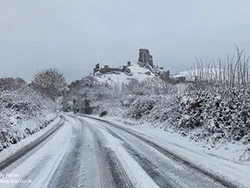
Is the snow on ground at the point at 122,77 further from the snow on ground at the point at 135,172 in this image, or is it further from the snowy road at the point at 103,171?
the snow on ground at the point at 135,172

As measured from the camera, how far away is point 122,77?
274 ft

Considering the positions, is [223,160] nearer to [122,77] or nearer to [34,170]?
[34,170]

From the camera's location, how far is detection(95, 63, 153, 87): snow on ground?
73.3 metres

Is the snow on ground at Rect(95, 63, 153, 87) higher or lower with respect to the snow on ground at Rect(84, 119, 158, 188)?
higher

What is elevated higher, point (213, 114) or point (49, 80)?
point (49, 80)

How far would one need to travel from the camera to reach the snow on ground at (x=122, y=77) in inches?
2886

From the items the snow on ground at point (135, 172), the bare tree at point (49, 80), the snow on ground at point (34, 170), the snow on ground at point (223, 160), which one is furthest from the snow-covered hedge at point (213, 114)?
the bare tree at point (49, 80)

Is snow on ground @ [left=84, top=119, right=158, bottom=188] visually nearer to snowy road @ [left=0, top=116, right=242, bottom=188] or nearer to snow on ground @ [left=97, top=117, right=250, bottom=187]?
snowy road @ [left=0, top=116, right=242, bottom=188]

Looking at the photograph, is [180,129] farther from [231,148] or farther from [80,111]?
[80,111]

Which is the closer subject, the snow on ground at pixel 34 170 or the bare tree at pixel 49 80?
the snow on ground at pixel 34 170

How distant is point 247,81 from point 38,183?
33.5ft

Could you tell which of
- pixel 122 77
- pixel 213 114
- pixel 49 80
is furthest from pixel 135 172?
pixel 122 77

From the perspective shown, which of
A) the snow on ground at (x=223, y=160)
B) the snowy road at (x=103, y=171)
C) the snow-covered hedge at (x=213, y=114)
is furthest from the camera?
the snow-covered hedge at (x=213, y=114)

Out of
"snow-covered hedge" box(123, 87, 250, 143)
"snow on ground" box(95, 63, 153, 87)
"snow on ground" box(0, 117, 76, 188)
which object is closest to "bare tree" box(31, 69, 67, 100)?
"snow on ground" box(95, 63, 153, 87)
